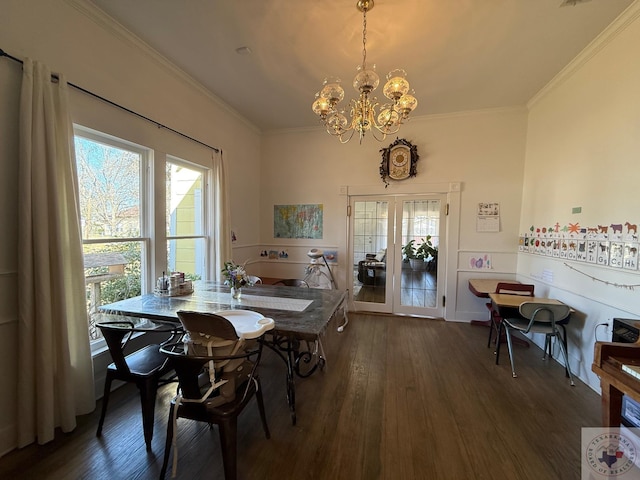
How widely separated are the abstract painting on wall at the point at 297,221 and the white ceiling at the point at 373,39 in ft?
5.95

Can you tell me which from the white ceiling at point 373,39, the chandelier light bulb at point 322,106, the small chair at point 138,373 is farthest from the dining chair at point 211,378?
the white ceiling at point 373,39

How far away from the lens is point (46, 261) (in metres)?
1.64

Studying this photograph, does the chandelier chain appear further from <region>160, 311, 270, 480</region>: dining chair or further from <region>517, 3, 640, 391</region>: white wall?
<region>160, 311, 270, 480</region>: dining chair

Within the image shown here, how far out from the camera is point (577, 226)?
2516mm

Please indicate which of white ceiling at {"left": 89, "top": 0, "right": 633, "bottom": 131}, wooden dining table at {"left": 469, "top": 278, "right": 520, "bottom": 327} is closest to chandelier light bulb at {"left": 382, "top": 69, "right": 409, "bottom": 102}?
white ceiling at {"left": 89, "top": 0, "right": 633, "bottom": 131}

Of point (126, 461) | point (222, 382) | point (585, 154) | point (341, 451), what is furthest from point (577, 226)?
point (126, 461)

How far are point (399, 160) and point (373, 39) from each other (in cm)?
193

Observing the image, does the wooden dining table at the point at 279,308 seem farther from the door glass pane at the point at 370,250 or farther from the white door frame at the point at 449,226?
the white door frame at the point at 449,226

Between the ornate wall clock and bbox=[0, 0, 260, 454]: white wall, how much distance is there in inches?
99.8

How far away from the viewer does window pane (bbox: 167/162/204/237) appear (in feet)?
9.45

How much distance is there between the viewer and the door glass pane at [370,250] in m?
4.16

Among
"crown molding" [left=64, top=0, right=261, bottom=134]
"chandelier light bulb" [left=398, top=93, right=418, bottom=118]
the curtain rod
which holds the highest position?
"crown molding" [left=64, top=0, right=261, bottom=134]

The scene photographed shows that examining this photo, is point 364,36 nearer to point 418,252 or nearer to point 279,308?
point 279,308


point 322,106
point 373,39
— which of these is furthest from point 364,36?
point 322,106
